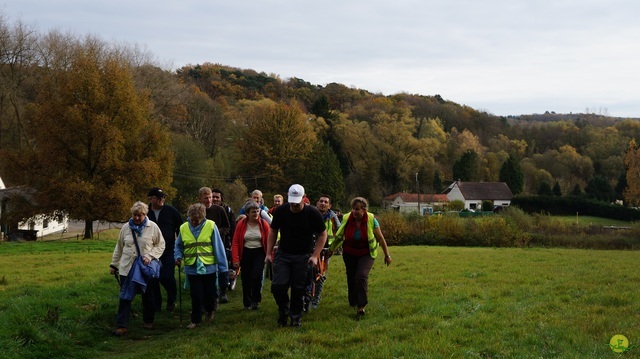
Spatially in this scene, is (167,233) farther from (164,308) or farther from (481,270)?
(481,270)

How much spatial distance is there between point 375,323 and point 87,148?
31.0m

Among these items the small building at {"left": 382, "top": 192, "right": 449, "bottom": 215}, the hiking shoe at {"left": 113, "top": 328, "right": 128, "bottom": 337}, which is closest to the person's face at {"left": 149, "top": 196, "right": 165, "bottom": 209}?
the hiking shoe at {"left": 113, "top": 328, "right": 128, "bottom": 337}

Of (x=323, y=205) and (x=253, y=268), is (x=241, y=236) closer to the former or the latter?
(x=253, y=268)

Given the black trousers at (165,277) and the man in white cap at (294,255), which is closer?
the man in white cap at (294,255)

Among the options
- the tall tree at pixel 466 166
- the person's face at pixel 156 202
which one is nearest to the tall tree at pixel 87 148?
the person's face at pixel 156 202

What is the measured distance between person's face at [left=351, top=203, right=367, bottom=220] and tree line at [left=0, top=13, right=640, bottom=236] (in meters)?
27.7

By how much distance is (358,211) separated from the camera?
9531 mm

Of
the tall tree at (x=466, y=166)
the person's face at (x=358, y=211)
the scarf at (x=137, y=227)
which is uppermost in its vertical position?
the tall tree at (x=466, y=166)

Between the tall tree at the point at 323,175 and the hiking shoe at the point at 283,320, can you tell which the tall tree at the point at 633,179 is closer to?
the tall tree at the point at 323,175

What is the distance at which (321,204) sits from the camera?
456 inches

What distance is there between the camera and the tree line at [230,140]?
3484cm

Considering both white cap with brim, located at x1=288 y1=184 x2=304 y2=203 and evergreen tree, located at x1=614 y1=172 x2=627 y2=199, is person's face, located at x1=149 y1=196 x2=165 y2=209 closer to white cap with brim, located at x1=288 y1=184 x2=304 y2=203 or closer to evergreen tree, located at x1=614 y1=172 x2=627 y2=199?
white cap with brim, located at x1=288 y1=184 x2=304 y2=203

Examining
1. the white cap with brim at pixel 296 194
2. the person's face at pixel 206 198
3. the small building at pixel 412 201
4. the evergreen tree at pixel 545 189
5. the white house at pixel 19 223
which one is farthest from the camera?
the evergreen tree at pixel 545 189

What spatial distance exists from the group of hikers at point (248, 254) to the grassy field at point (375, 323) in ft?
1.23
